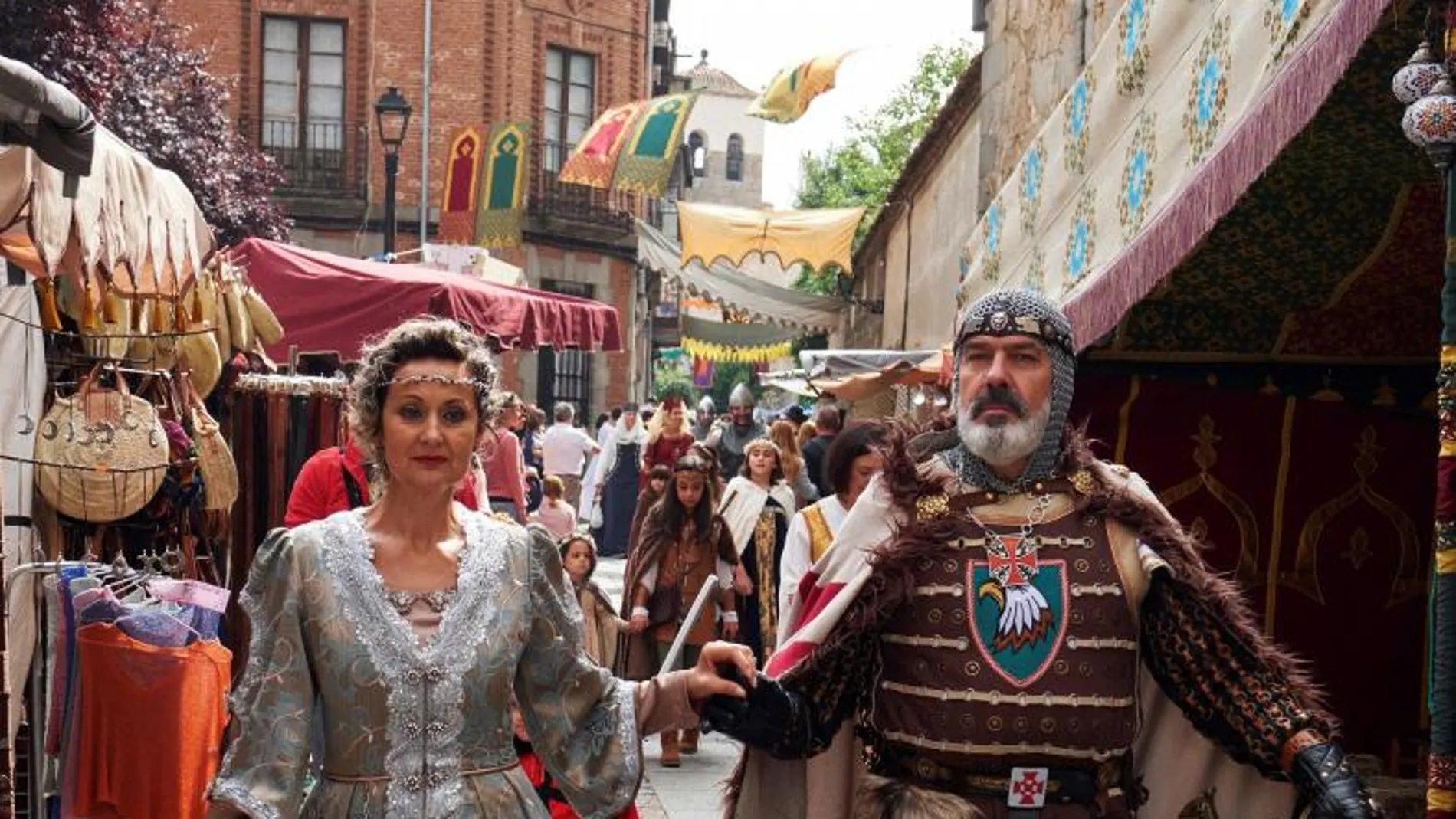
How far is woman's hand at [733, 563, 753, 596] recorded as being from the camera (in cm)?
1166

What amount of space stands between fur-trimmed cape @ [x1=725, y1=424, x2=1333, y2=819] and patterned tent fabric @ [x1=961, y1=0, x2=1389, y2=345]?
0.88 meters

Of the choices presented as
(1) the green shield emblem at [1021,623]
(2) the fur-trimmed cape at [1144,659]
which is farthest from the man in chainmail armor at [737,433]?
(1) the green shield emblem at [1021,623]

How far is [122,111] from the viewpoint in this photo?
20.2 metres

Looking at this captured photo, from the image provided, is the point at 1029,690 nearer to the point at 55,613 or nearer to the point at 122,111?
the point at 55,613

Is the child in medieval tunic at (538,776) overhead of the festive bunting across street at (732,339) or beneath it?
beneath

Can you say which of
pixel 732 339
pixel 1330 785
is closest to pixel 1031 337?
pixel 1330 785

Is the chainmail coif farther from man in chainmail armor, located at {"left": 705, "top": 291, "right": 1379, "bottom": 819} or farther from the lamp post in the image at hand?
Result: the lamp post

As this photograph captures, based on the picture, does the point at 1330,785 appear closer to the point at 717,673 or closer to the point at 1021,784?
the point at 1021,784

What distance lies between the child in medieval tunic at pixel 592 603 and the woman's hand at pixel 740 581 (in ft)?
2.20

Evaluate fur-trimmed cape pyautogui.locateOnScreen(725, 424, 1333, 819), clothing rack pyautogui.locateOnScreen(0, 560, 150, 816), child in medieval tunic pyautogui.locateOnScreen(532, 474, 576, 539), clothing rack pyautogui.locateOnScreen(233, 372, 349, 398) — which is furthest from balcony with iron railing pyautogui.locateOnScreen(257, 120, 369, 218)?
fur-trimmed cape pyautogui.locateOnScreen(725, 424, 1333, 819)

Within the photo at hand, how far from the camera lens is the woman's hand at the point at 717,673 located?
14.5 feet

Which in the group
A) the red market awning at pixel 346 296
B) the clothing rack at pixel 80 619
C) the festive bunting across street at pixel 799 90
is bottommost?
the clothing rack at pixel 80 619

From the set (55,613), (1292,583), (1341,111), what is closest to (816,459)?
(1292,583)

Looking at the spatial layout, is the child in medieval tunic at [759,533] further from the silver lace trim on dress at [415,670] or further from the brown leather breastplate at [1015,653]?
the silver lace trim on dress at [415,670]
